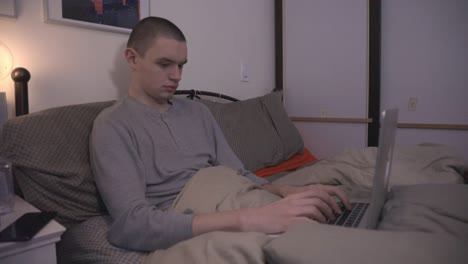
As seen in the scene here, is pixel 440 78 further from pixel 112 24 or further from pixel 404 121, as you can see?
pixel 112 24

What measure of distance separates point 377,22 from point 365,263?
2226 millimetres

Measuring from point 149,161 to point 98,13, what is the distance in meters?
0.89

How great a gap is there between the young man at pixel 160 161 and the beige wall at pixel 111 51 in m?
0.41

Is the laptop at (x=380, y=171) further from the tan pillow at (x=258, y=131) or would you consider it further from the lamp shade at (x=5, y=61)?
the lamp shade at (x=5, y=61)

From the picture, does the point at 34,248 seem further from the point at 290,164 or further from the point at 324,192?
the point at 290,164

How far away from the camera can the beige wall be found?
4.48 ft

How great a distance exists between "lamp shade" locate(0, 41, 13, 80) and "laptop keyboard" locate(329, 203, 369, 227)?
1246mm

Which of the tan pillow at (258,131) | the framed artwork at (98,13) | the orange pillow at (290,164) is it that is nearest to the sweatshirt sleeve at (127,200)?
the framed artwork at (98,13)

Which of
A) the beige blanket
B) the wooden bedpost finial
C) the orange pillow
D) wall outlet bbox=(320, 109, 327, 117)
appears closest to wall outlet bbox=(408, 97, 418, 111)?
wall outlet bbox=(320, 109, 327, 117)

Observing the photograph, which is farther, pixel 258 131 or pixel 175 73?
pixel 258 131

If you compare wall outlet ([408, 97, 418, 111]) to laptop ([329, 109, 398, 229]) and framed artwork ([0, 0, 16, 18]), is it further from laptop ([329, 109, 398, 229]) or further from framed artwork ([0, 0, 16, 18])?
framed artwork ([0, 0, 16, 18])

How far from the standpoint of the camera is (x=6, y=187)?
3.14 ft

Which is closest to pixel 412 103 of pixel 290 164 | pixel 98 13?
pixel 290 164

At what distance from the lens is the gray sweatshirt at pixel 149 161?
85cm
